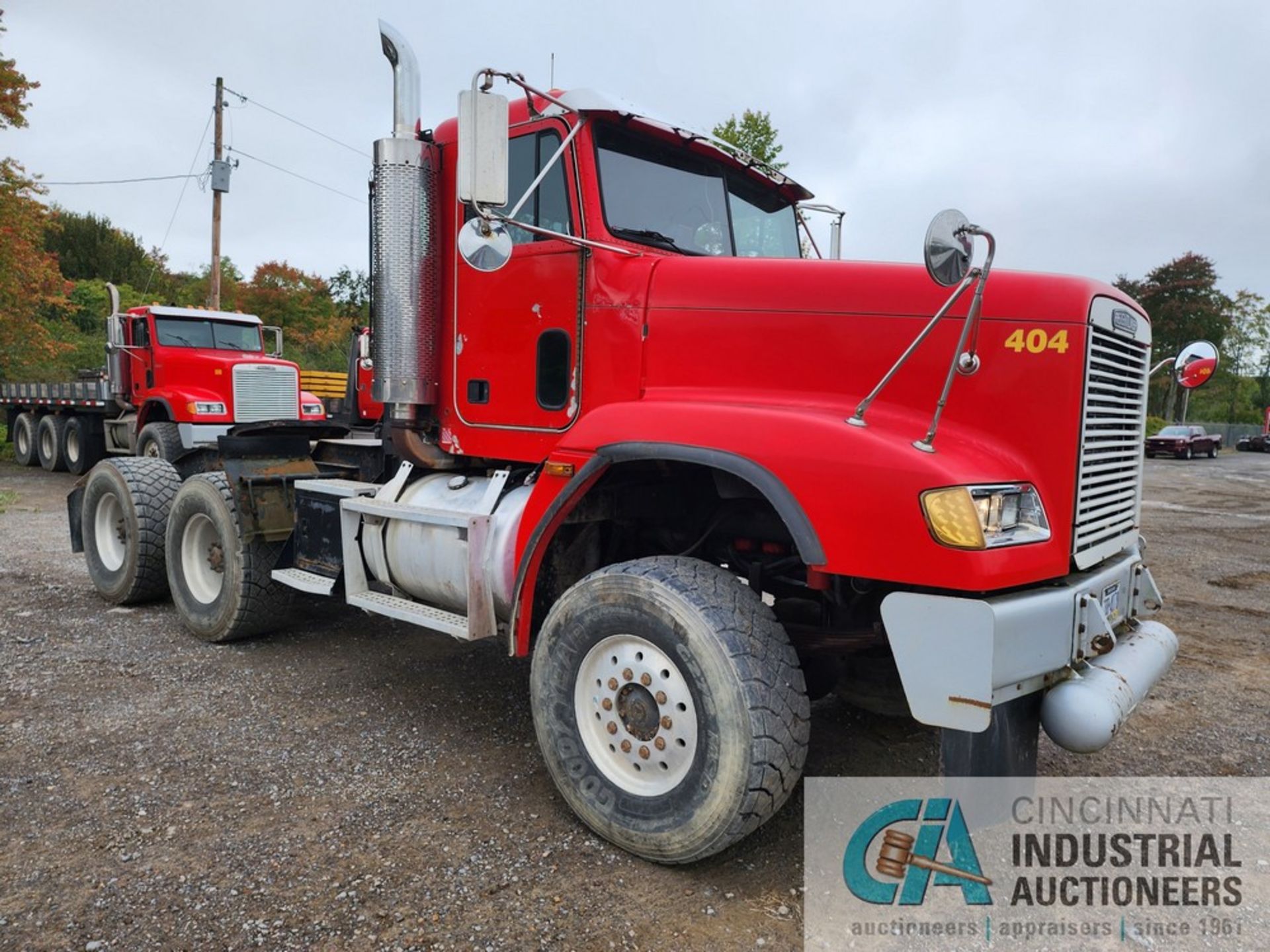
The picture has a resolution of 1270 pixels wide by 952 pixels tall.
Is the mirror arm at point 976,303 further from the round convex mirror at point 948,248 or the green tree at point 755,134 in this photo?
the green tree at point 755,134

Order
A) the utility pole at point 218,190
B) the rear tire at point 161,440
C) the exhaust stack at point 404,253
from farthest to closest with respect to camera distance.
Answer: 1. the utility pole at point 218,190
2. the rear tire at point 161,440
3. the exhaust stack at point 404,253

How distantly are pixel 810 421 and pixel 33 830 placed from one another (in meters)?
3.15

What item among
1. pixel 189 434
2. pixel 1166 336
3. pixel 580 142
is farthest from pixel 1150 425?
pixel 580 142

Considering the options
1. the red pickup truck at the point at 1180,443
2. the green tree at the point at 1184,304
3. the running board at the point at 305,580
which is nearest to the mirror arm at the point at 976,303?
the running board at the point at 305,580

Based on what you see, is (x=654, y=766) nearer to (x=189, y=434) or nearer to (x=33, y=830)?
(x=33, y=830)

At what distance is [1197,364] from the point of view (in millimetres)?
3701

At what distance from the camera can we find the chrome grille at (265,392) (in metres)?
13.0

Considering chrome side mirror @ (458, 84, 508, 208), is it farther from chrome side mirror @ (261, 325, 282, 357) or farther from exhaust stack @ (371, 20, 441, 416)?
chrome side mirror @ (261, 325, 282, 357)

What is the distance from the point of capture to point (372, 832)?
3127mm

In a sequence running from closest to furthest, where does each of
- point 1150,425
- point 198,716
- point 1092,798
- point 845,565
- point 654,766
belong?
point 845,565, point 654,766, point 1092,798, point 198,716, point 1150,425

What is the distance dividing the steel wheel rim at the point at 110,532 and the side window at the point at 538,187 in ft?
13.7

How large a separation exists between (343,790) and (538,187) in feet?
8.75

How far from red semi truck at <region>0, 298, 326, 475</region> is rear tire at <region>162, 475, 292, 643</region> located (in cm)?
691

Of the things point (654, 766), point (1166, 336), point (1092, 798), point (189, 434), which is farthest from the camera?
point (1166, 336)
